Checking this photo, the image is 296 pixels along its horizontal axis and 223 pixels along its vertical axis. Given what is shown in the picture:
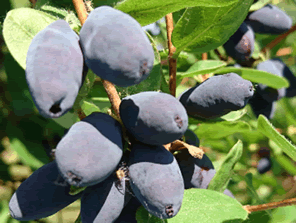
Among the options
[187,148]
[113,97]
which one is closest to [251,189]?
[187,148]

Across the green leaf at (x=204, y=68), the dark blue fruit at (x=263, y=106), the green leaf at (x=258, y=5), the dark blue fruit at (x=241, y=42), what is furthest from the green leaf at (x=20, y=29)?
the dark blue fruit at (x=263, y=106)

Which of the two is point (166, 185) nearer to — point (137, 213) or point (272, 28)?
point (137, 213)

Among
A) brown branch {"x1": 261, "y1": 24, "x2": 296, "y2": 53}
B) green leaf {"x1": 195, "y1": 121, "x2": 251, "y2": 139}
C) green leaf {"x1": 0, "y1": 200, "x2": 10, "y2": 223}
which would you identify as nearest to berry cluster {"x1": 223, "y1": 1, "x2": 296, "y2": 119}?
brown branch {"x1": 261, "y1": 24, "x2": 296, "y2": 53}

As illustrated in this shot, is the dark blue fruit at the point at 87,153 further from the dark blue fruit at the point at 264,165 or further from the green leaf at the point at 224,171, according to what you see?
the dark blue fruit at the point at 264,165

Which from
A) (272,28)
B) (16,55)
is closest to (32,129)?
(16,55)

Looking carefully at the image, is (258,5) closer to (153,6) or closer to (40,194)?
(153,6)

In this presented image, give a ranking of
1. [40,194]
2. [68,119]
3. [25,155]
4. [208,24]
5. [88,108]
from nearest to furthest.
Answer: [40,194], [88,108], [208,24], [68,119], [25,155]
